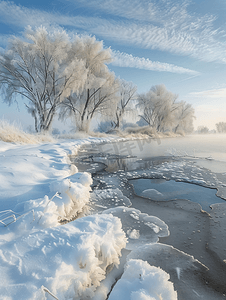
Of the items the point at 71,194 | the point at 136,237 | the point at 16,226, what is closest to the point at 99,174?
the point at 71,194

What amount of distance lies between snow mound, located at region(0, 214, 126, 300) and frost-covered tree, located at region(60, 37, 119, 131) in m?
13.7

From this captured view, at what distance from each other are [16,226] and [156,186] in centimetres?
242

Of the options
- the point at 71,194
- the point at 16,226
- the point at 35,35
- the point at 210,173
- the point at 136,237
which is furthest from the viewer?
the point at 35,35

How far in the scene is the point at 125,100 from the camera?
2111 centimetres

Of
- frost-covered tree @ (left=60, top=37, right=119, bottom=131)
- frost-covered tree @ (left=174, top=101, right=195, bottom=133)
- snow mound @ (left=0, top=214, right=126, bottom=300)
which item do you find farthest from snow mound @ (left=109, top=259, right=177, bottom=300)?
frost-covered tree @ (left=174, top=101, right=195, bottom=133)

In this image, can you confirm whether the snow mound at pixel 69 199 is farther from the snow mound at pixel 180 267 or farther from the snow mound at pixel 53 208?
the snow mound at pixel 180 267

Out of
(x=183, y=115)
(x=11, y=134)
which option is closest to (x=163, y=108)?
(x=183, y=115)

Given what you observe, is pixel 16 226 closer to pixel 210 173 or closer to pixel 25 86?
pixel 210 173

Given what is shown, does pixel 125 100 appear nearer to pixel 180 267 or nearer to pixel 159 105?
pixel 159 105

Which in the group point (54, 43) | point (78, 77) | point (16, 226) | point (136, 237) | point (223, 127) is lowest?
point (136, 237)

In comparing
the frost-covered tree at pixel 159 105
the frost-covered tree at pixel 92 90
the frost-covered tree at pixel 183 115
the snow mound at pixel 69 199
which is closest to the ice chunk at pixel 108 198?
the snow mound at pixel 69 199

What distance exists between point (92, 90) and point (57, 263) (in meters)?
15.5

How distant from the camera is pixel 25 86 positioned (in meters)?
10.6

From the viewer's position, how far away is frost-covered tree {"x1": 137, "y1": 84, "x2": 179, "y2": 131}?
74.9 ft
